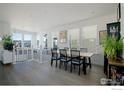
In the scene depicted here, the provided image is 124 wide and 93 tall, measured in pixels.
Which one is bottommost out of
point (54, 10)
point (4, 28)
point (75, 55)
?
point (75, 55)

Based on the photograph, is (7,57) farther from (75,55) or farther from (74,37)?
(74,37)

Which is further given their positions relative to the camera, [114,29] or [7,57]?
[7,57]

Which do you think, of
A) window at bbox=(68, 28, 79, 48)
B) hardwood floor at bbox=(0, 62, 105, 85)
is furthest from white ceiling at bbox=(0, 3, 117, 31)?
hardwood floor at bbox=(0, 62, 105, 85)

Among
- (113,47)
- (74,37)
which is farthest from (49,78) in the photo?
(74,37)

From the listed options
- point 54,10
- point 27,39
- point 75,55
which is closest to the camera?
point 75,55

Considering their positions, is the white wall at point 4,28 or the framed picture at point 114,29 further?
the white wall at point 4,28

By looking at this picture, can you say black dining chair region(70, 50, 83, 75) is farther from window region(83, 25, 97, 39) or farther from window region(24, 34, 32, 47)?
window region(24, 34, 32, 47)

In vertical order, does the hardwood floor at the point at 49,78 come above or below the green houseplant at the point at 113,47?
below

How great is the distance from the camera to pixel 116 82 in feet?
7.55

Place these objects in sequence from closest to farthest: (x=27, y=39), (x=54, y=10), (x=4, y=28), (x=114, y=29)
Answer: (x=114, y=29) → (x=54, y=10) → (x=4, y=28) → (x=27, y=39)

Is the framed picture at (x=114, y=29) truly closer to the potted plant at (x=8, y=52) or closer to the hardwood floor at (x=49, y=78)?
the hardwood floor at (x=49, y=78)

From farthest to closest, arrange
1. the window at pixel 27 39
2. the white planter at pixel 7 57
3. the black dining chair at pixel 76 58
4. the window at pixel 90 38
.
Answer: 1. the window at pixel 27 39
2. the window at pixel 90 38
3. the white planter at pixel 7 57
4. the black dining chair at pixel 76 58

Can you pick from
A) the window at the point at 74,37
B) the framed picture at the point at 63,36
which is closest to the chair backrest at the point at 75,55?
the window at the point at 74,37

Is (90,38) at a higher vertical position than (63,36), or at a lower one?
lower
